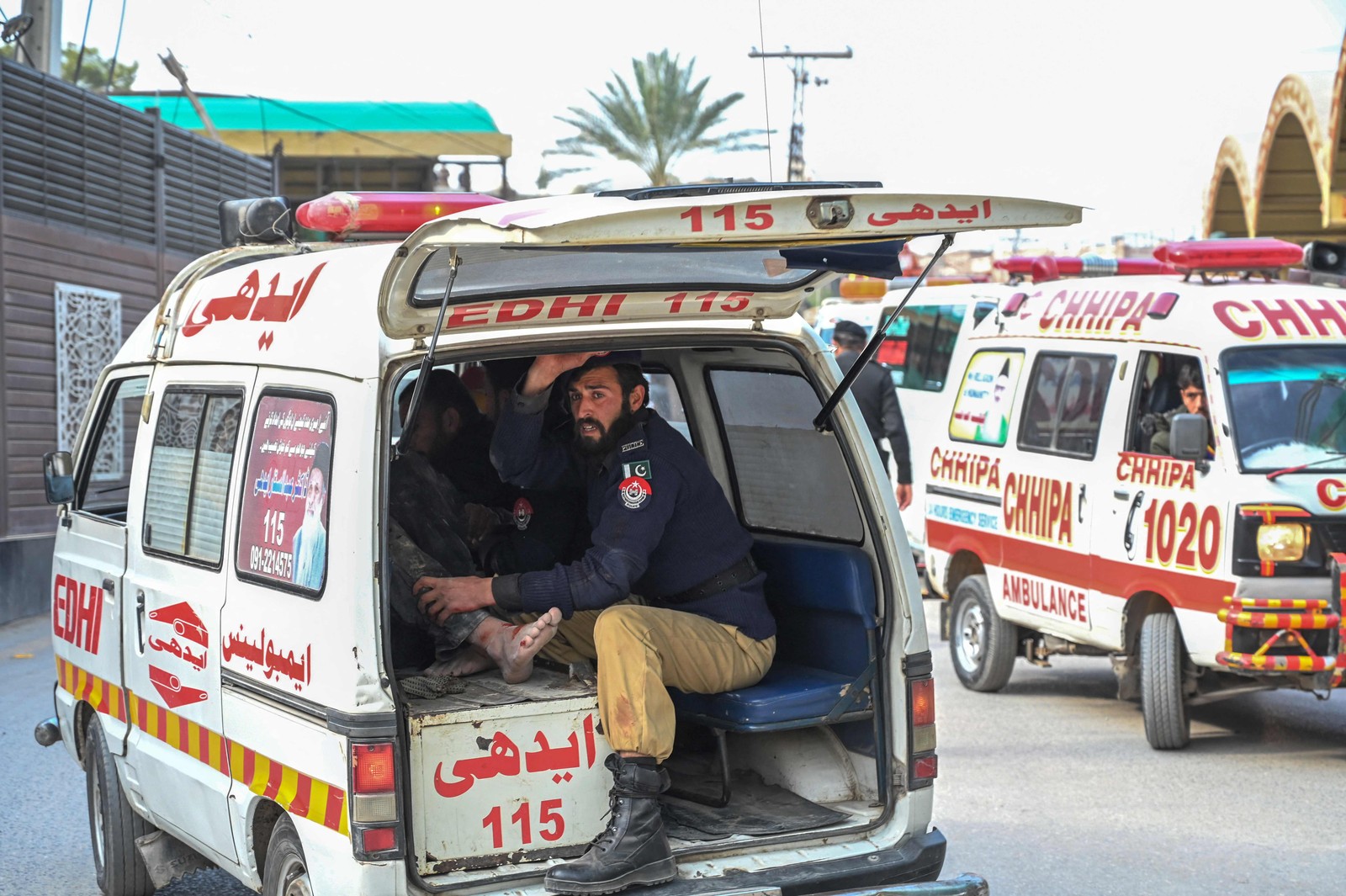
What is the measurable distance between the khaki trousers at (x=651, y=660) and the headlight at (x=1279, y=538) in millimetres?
3525

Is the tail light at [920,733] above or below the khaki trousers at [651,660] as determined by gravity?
below

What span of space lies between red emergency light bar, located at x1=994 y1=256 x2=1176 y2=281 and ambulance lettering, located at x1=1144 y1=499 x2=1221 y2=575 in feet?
10.7

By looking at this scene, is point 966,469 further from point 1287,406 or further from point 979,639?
point 1287,406

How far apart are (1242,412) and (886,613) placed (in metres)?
3.90

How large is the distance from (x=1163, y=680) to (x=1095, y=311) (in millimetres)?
2150

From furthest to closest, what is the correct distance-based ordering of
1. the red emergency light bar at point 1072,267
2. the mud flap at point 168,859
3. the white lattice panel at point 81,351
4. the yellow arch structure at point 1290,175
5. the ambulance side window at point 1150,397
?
the yellow arch structure at point 1290,175 < the white lattice panel at point 81,351 < the red emergency light bar at point 1072,267 < the ambulance side window at point 1150,397 < the mud flap at point 168,859

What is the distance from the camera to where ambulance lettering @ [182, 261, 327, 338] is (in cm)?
428

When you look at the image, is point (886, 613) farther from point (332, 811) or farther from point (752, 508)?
point (332, 811)

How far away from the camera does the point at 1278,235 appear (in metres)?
24.2

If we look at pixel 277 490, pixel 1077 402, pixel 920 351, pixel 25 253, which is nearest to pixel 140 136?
pixel 25 253

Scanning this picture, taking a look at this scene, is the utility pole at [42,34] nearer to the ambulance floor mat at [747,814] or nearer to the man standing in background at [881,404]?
the man standing in background at [881,404]

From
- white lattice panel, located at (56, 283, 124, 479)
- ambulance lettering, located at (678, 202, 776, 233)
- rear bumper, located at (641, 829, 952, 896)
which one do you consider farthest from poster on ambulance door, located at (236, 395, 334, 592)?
white lattice panel, located at (56, 283, 124, 479)

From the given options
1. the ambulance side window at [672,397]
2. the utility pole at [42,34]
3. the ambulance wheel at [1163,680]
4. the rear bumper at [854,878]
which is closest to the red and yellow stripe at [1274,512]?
the ambulance wheel at [1163,680]

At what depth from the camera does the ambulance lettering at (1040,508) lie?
8.63 m
